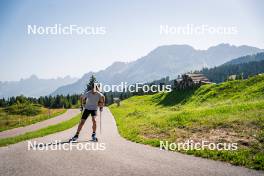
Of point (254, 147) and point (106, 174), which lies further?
point (254, 147)

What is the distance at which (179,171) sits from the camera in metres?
8.57

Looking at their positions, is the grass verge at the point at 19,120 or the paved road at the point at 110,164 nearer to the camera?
the paved road at the point at 110,164

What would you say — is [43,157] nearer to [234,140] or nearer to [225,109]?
[234,140]

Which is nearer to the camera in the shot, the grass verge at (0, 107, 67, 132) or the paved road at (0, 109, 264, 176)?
the paved road at (0, 109, 264, 176)

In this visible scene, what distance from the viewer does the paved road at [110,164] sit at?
28.2 feet

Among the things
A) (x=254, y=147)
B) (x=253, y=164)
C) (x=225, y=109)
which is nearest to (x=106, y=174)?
(x=253, y=164)

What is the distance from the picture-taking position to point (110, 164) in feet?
31.5

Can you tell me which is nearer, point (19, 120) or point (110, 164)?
point (110, 164)

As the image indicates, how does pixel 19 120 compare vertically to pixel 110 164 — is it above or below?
below

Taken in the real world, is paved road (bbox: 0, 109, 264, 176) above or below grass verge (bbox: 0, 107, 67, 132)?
above

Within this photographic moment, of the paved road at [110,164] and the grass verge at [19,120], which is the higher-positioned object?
the paved road at [110,164]

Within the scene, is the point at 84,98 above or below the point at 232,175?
above

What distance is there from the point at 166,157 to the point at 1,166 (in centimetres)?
644

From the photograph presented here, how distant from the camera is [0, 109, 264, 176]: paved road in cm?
859
